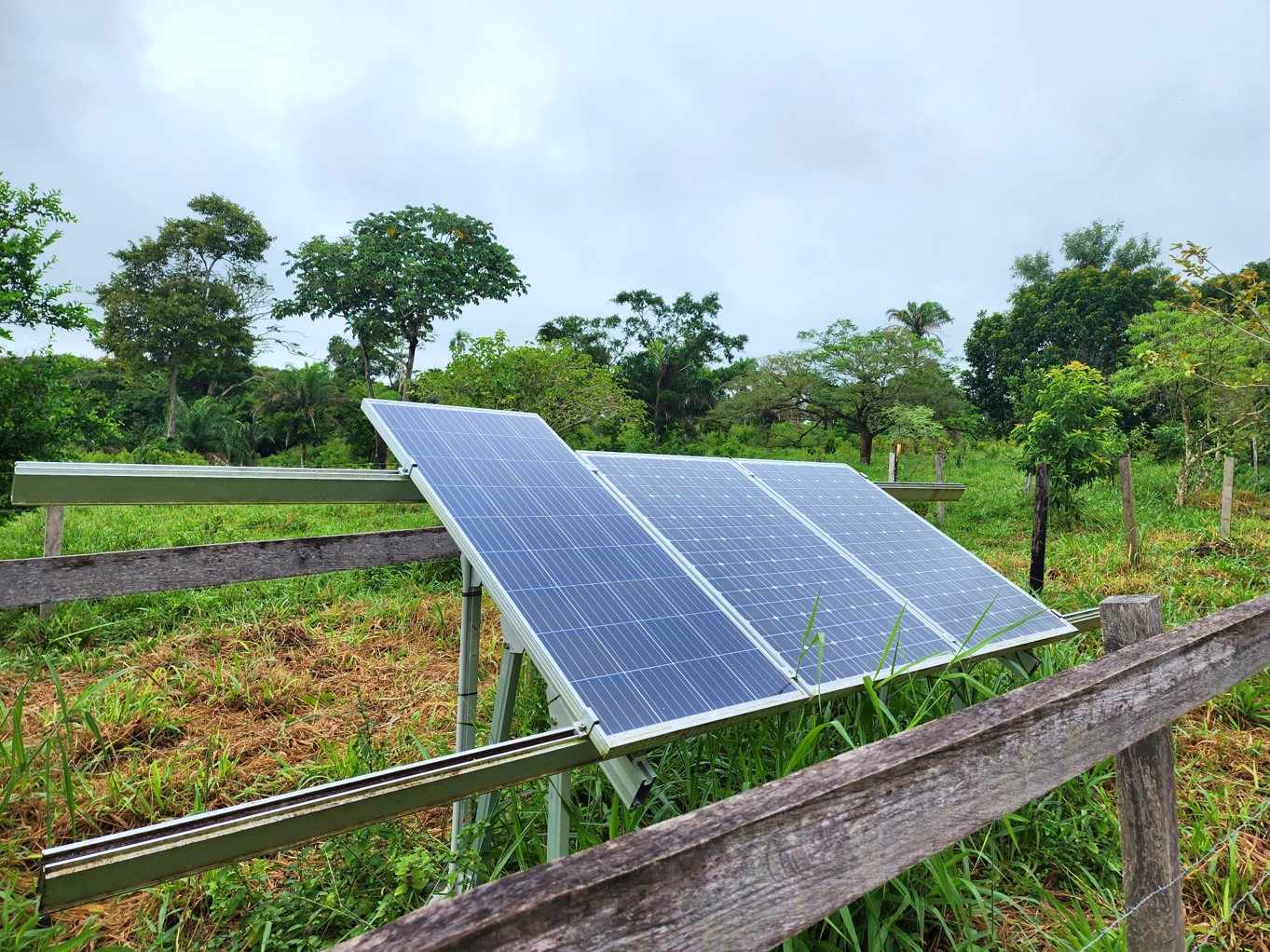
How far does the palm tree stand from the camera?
40.3 meters

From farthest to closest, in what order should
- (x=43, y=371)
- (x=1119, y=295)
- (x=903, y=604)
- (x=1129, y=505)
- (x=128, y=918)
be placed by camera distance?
(x=1119, y=295)
(x=1129, y=505)
(x=43, y=371)
(x=903, y=604)
(x=128, y=918)

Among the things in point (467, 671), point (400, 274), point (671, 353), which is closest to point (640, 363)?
point (671, 353)

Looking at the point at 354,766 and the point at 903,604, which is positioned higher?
the point at 903,604

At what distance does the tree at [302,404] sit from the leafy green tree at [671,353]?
35.2 feet

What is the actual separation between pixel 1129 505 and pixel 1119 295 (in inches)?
1184

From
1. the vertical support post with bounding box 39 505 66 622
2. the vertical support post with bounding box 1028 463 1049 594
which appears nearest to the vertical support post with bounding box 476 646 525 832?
the vertical support post with bounding box 39 505 66 622

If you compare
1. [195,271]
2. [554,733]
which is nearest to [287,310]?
[195,271]

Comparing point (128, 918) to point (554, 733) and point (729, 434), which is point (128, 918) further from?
point (729, 434)

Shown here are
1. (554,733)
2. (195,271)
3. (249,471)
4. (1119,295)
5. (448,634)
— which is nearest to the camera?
(554,733)

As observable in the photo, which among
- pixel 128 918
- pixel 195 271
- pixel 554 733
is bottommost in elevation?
pixel 128 918

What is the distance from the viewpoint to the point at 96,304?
33219 mm

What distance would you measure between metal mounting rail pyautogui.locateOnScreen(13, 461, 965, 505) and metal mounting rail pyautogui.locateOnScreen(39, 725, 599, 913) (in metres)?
1.18

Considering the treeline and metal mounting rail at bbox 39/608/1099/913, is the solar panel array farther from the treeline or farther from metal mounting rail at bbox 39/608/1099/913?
the treeline

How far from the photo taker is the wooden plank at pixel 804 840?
2.69 ft
